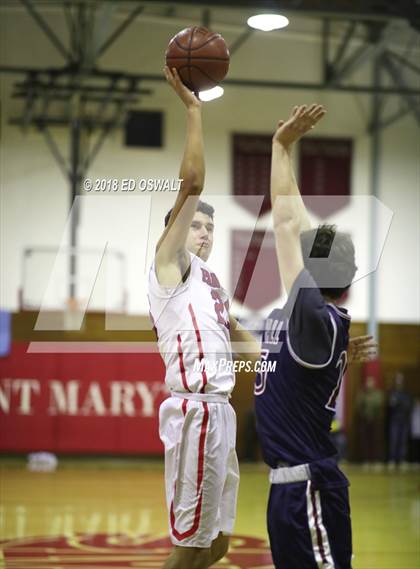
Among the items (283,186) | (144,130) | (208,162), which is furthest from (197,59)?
(208,162)

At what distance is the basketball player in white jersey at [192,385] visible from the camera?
4.12m

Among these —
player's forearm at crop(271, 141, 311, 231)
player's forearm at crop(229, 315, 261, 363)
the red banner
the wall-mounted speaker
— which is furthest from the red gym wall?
player's forearm at crop(271, 141, 311, 231)

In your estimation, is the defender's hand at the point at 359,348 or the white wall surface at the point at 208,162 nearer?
the defender's hand at the point at 359,348

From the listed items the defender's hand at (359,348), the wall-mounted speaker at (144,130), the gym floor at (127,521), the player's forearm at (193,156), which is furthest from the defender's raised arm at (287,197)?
the wall-mounted speaker at (144,130)

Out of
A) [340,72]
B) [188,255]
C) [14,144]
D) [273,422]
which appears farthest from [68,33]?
[273,422]

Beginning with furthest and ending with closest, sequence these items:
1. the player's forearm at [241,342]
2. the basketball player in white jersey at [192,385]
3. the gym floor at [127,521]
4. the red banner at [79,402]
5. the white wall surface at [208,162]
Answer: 1. the white wall surface at [208,162]
2. the red banner at [79,402]
3. the gym floor at [127,521]
4. the player's forearm at [241,342]
5. the basketball player in white jersey at [192,385]

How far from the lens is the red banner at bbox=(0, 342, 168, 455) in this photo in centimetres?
1594

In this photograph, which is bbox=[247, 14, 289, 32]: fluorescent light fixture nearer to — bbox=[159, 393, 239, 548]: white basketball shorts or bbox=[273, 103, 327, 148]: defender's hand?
bbox=[273, 103, 327, 148]: defender's hand

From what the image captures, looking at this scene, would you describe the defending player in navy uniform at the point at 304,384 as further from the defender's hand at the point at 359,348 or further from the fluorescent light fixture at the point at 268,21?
the fluorescent light fixture at the point at 268,21

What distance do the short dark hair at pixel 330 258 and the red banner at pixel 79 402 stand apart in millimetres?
12397

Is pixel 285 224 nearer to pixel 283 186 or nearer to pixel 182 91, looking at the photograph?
pixel 283 186

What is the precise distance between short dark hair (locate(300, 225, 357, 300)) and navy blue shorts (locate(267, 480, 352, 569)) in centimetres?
77

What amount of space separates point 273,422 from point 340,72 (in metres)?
14.8

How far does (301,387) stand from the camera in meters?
3.53
